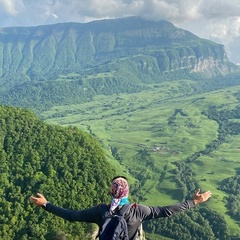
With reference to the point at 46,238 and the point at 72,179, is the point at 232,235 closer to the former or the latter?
the point at 72,179

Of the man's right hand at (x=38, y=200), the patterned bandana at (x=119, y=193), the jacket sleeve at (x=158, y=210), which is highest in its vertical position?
the patterned bandana at (x=119, y=193)

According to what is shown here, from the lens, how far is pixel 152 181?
7092 inches

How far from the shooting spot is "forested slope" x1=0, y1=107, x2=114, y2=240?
244ft

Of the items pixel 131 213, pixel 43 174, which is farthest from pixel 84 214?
pixel 43 174

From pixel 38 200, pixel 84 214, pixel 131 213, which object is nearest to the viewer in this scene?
pixel 131 213

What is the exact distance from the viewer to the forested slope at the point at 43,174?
7450 centimetres

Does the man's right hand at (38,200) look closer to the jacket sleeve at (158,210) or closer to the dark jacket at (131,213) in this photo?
the dark jacket at (131,213)

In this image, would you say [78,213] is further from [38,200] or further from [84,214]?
[38,200]

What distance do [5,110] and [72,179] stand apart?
36.7 m

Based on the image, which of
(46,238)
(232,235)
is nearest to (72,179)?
(46,238)

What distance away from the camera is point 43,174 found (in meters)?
88.8

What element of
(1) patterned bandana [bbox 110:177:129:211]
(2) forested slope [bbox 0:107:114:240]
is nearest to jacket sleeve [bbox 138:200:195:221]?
(1) patterned bandana [bbox 110:177:129:211]

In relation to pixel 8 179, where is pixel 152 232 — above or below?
below

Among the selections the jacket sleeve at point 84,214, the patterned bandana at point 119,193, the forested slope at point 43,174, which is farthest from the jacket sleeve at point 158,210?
the forested slope at point 43,174
